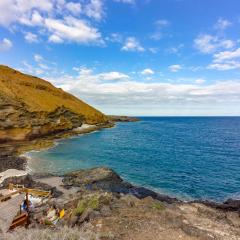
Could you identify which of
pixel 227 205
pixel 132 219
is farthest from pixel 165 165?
pixel 132 219

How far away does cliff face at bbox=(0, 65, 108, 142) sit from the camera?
6303 cm

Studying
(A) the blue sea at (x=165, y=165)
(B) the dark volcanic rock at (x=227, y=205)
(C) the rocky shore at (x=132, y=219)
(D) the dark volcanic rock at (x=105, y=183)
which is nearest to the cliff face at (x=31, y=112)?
(A) the blue sea at (x=165, y=165)

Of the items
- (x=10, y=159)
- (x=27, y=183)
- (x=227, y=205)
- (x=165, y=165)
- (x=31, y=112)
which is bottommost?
(x=227, y=205)

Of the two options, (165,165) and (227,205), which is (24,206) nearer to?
(227,205)

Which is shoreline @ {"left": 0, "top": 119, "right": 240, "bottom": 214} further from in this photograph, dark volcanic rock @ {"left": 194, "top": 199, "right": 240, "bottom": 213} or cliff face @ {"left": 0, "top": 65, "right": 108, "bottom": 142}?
cliff face @ {"left": 0, "top": 65, "right": 108, "bottom": 142}

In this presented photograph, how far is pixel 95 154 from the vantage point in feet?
178

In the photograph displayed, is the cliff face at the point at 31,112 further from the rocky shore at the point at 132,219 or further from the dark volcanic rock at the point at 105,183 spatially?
the rocky shore at the point at 132,219

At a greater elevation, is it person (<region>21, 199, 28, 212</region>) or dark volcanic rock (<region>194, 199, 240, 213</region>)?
person (<region>21, 199, 28, 212</region>)

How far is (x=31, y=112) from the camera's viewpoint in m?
69.4

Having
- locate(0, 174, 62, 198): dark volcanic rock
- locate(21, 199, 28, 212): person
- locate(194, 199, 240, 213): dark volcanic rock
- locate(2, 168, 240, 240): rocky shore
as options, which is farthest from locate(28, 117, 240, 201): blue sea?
locate(21, 199, 28, 212): person

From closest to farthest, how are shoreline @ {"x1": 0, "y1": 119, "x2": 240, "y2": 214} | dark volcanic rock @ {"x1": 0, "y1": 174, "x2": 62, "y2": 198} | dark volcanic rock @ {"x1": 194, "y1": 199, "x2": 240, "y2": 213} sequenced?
dark volcanic rock @ {"x1": 194, "y1": 199, "x2": 240, "y2": 213}
shoreline @ {"x1": 0, "y1": 119, "x2": 240, "y2": 214}
dark volcanic rock @ {"x1": 0, "y1": 174, "x2": 62, "y2": 198}

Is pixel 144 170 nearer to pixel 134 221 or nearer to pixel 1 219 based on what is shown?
pixel 134 221

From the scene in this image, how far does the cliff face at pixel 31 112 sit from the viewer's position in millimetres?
63031

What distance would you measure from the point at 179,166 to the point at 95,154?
58.8 ft
